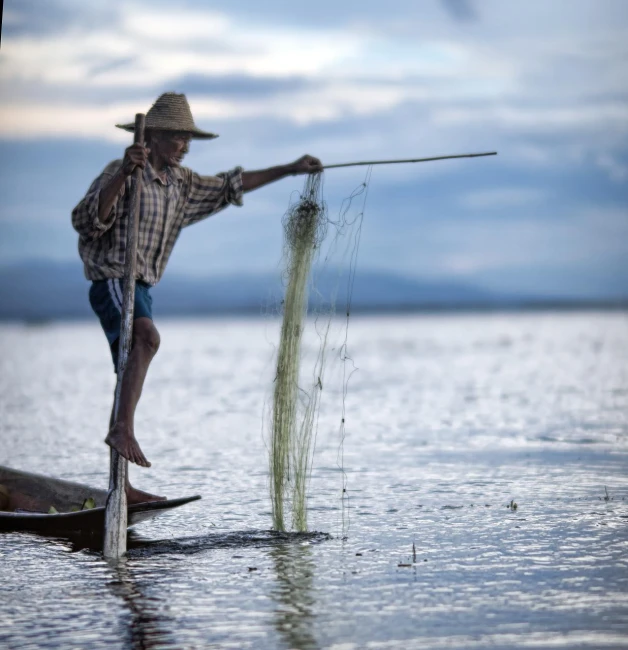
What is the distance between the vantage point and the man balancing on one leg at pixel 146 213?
6.70m

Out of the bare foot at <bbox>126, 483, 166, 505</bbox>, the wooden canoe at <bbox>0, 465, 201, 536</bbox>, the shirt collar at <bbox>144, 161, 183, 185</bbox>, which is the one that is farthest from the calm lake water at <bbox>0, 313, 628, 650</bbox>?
the shirt collar at <bbox>144, 161, 183, 185</bbox>

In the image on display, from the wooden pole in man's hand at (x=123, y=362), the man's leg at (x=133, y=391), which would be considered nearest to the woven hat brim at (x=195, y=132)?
the wooden pole in man's hand at (x=123, y=362)

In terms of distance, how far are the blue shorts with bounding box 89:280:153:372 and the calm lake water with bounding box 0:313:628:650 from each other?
1.28m

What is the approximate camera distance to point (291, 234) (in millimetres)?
7430

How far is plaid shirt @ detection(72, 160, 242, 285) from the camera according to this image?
270 inches

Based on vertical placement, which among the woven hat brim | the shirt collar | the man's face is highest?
the woven hat brim

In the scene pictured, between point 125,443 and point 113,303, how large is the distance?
0.89 metres

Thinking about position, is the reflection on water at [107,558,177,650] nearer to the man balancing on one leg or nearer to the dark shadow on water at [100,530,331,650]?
the dark shadow on water at [100,530,331,650]

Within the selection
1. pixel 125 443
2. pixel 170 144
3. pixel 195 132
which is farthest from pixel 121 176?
pixel 125 443

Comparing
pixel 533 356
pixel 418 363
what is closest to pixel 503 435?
pixel 418 363

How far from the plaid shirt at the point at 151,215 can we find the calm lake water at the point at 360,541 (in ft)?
4.03

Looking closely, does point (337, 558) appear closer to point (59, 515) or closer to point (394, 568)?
point (394, 568)

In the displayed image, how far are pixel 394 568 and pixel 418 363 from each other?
2257 centimetres

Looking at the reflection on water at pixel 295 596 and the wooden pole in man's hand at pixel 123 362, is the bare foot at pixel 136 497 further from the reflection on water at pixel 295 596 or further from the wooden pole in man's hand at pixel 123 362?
the reflection on water at pixel 295 596
